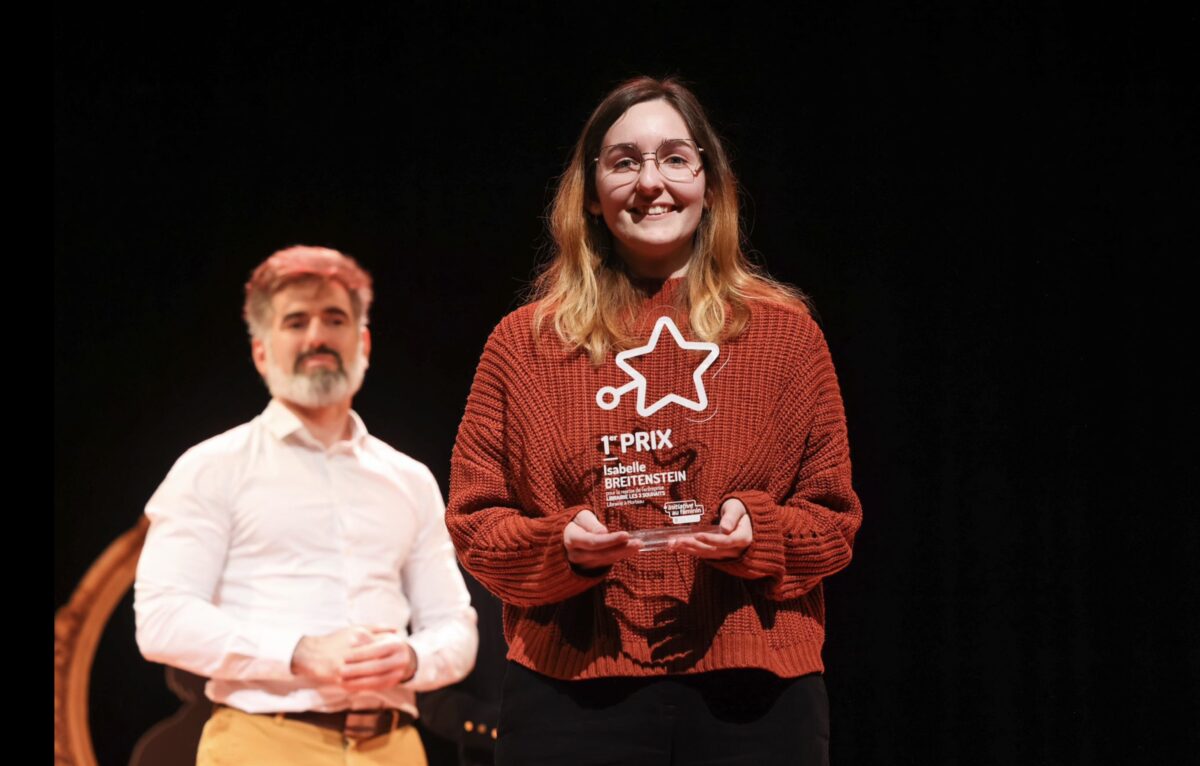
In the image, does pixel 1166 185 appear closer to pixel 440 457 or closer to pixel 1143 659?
pixel 1143 659

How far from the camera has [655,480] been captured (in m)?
1.80

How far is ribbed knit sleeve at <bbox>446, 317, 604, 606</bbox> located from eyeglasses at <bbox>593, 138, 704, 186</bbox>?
0.31m

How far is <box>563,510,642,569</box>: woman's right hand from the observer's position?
5.33 ft

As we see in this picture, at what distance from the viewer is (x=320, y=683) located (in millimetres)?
2709

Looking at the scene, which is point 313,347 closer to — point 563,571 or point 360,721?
point 360,721

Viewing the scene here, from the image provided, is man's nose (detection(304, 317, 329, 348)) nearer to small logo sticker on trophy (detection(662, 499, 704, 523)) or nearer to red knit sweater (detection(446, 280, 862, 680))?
red knit sweater (detection(446, 280, 862, 680))

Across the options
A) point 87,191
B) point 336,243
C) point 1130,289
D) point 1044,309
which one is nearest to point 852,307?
point 1044,309

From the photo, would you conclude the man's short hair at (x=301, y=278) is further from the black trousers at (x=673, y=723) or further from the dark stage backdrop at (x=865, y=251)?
the black trousers at (x=673, y=723)

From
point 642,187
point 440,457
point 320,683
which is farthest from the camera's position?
point 440,457

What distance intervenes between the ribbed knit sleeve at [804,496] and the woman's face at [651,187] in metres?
0.26

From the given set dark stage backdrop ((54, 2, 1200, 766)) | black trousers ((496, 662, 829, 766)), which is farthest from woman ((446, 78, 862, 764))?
dark stage backdrop ((54, 2, 1200, 766))

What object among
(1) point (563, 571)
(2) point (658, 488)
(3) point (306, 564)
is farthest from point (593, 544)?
(3) point (306, 564)

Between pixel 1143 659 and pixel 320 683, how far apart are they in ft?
6.40

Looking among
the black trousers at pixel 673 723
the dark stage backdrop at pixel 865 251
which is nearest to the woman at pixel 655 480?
the black trousers at pixel 673 723
